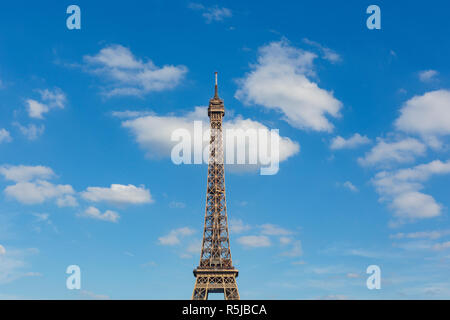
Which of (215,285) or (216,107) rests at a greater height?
(216,107)

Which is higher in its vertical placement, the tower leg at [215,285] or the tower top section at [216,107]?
the tower top section at [216,107]

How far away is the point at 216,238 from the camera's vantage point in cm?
12069

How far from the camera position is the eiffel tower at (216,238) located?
115 meters

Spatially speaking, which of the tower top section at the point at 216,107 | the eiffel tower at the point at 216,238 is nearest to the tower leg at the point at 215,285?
the eiffel tower at the point at 216,238

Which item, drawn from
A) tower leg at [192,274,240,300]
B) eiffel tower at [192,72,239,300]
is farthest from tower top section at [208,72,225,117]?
tower leg at [192,274,240,300]

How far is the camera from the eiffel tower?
379 ft

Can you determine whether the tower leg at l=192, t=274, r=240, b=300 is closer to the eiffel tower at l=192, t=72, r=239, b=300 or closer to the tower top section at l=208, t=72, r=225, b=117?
the eiffel tower at l=192, t=72, r=239, b=300

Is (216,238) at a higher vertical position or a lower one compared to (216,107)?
lower

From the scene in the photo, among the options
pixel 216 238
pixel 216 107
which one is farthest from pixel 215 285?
pixel 216 107

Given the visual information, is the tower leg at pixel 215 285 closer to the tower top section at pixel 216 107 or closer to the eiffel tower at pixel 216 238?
the eiffel tower at pixel 216 238

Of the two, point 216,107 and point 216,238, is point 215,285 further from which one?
point 216,107
